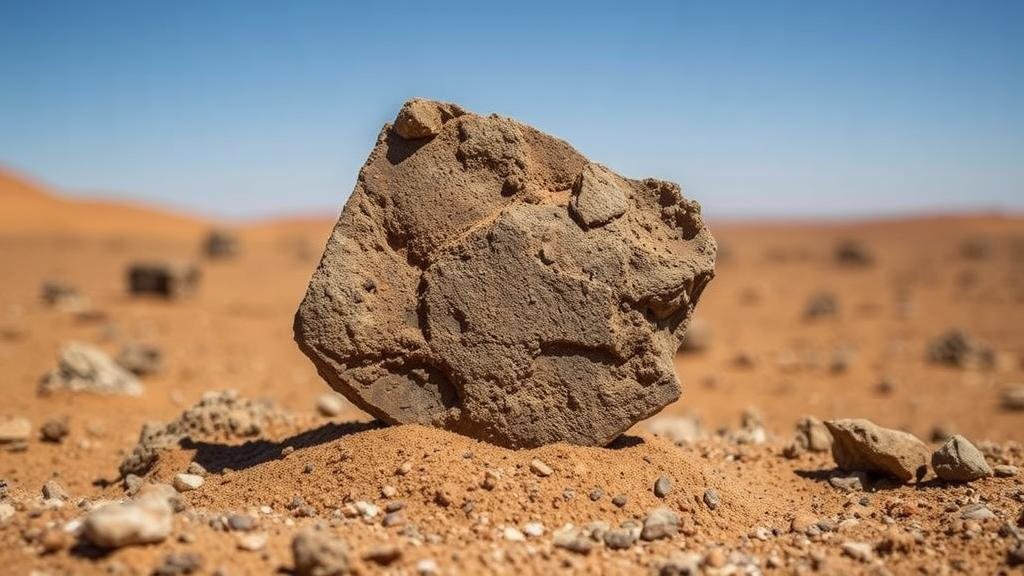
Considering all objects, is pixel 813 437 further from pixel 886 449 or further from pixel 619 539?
pixel 619 539

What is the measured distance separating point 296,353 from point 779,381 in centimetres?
697

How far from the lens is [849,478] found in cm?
530

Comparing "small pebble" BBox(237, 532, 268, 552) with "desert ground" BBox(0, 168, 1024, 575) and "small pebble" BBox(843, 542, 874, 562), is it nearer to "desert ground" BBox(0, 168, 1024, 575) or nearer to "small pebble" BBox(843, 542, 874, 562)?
"desert ground" BBox(0, 168, 1024, 575)

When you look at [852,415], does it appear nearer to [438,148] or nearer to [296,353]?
[438,148]

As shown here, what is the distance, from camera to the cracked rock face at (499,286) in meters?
4.68

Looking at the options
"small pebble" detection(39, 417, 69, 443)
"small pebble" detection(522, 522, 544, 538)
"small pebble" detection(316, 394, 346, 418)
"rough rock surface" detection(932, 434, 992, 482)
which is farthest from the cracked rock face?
"small pebble" detection(39, 417, 69, 443)

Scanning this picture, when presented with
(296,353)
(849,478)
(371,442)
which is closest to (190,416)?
(371,442)

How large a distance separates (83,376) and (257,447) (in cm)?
392

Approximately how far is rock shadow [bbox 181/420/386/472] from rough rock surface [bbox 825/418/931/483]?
3.08m

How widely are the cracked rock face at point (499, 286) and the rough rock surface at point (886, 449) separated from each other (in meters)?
1.42

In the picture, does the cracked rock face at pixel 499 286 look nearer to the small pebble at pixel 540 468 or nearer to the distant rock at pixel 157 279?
the small pebble at pixel 540 468

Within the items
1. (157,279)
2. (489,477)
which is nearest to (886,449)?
(489,477)

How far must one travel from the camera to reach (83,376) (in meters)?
8.33

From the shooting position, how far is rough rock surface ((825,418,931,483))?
5176mm
